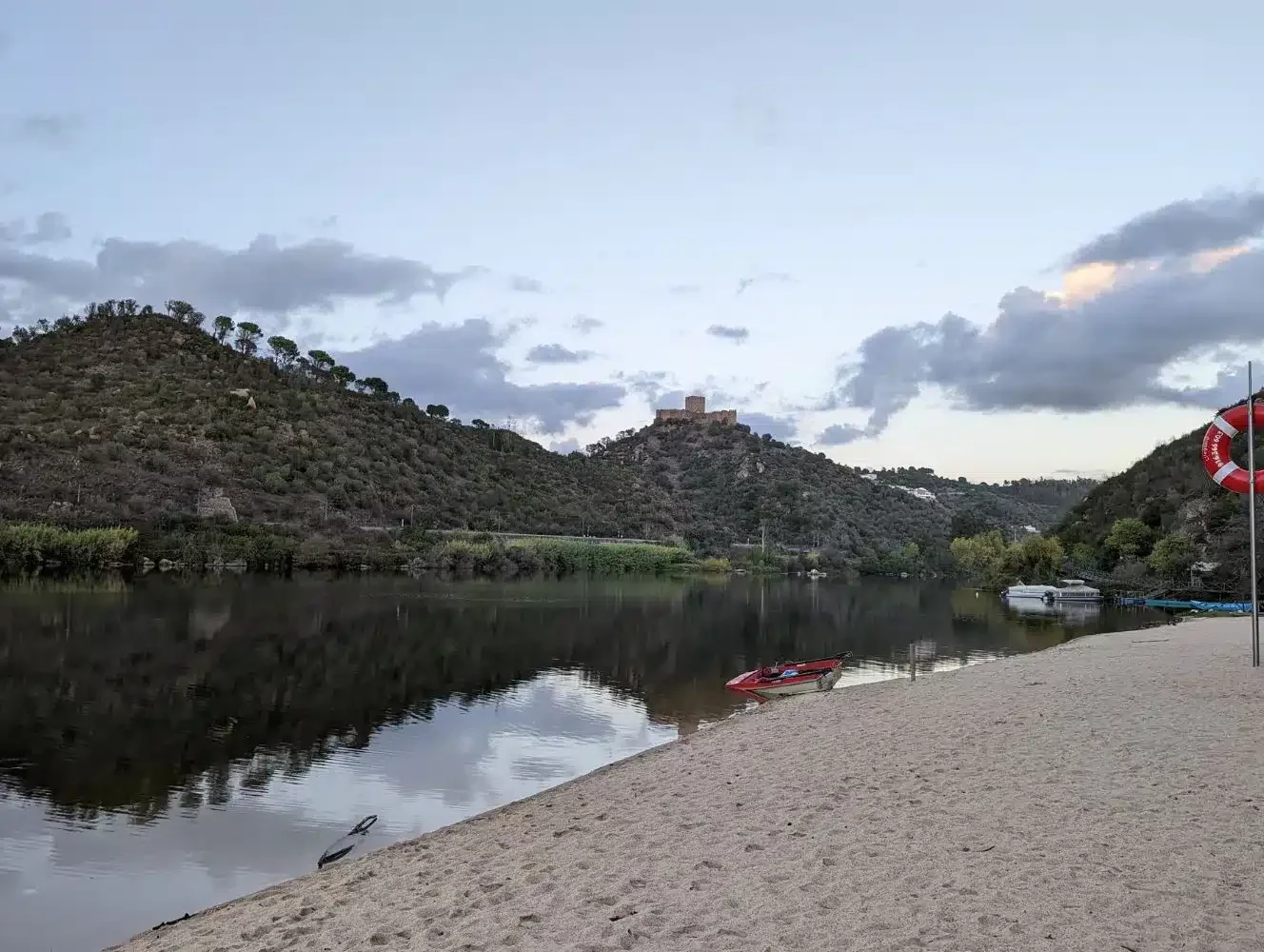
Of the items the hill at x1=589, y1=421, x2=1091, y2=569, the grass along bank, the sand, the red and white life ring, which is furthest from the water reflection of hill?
the hill at x1=589, y1=421, x2=1091, y2=569

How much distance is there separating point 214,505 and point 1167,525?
69.6 m

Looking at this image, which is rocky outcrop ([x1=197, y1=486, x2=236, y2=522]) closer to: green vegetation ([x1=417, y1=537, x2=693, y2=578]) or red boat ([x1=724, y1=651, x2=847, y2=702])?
green vegetation ([x1=417, y1=537, x2=693, y2=578])

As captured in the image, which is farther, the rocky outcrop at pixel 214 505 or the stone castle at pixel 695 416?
the stone castle at pixel 695 416

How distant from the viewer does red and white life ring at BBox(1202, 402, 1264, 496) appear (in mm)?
15727

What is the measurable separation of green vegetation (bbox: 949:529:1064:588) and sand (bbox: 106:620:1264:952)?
60.0 meters

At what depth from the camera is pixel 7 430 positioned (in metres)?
62.5

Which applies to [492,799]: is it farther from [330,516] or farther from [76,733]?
[330,516]

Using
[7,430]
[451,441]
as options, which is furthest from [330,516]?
[451,441]

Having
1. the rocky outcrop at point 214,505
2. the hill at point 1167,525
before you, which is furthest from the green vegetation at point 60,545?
the hill at point 1167,525

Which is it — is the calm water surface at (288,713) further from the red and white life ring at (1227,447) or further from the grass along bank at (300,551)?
the red and white life ring at (1227,447)

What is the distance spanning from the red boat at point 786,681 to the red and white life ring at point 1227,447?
354 inches

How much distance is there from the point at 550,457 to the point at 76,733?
103159 millimetres

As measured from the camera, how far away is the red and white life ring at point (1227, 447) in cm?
1573

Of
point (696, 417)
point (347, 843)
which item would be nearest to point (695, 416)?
point (696, 417)
